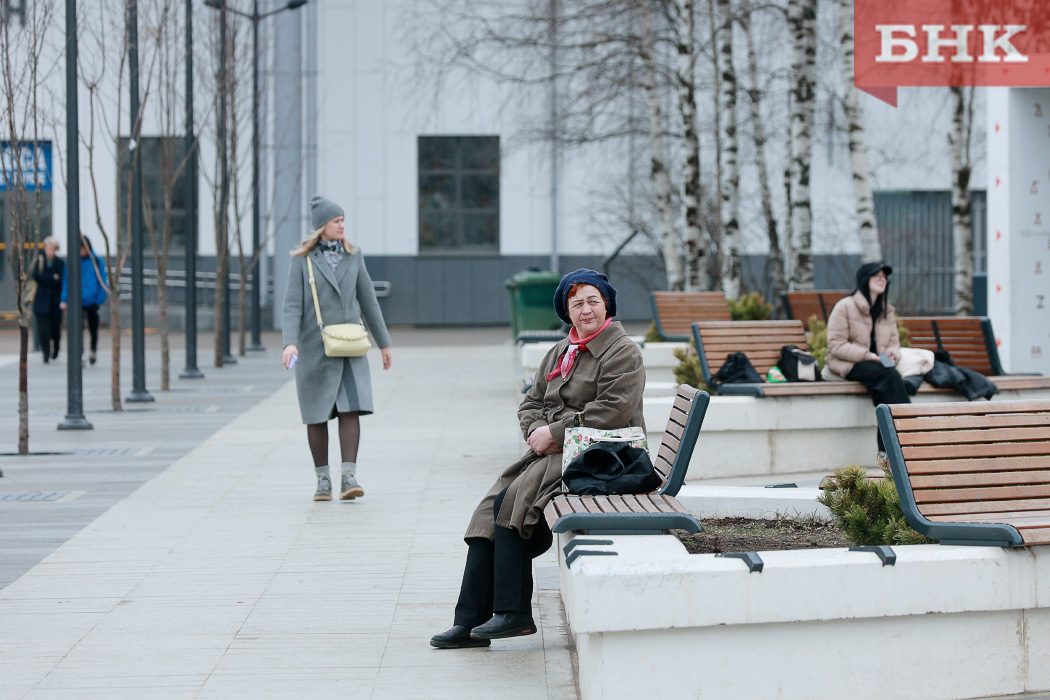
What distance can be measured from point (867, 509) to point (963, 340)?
5.62 meters

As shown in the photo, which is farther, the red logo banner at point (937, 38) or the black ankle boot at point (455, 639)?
the red logo banner at point (937, 38)

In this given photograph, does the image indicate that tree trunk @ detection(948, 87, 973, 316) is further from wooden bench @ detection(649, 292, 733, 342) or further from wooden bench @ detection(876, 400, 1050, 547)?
wooden bench @ detection(876, 400, 1050, 547)

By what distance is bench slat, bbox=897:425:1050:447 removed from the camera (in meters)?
4.86

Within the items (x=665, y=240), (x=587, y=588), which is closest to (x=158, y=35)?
(x=665, y=240)

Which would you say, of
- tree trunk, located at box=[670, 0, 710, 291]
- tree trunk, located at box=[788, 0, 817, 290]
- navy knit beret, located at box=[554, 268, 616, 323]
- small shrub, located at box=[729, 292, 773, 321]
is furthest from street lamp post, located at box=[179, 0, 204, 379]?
A: navy knit beret, located at box=[554, 268, 616, 323]

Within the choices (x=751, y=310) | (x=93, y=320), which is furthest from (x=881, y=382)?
(x=93, y=320)

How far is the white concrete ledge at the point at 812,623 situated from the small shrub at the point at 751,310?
10416 millimetres

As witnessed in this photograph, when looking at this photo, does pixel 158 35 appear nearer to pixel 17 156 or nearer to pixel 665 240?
pixel 17 156

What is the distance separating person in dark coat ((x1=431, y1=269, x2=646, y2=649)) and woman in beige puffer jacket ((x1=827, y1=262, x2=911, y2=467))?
421 cm

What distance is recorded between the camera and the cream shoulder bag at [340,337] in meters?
8.45

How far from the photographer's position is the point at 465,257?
31.7 metres

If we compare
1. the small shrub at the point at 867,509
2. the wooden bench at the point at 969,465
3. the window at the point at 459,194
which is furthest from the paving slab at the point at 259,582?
the window at the point at 459,194

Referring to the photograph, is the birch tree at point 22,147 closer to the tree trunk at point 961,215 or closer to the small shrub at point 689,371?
the small shrub at point 689,371

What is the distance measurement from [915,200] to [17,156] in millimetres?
24352
